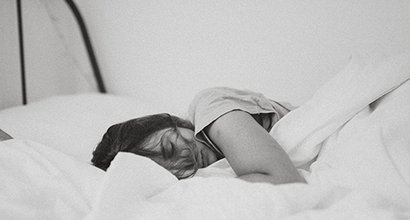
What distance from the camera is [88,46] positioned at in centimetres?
188

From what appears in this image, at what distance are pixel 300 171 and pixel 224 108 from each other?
0.72 feet

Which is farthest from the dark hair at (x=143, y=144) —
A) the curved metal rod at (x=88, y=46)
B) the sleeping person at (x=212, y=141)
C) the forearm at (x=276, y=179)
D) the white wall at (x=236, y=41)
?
the curved metal rod at (x=88, y=46)

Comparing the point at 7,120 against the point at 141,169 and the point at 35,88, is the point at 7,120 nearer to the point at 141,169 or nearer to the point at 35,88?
the point at 35,88

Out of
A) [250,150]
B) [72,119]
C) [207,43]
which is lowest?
[72,119]

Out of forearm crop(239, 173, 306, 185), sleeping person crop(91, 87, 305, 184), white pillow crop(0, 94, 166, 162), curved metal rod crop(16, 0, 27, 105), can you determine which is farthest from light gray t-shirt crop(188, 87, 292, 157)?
curved metal rod crop(16, 0, 27, 105)

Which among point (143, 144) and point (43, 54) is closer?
point (143, 144)

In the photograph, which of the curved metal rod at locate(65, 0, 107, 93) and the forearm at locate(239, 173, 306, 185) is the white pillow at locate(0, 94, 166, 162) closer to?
the curved metal rod at locate(65, 0, 107, 93)

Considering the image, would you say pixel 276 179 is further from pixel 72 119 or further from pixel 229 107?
pixel 72 119

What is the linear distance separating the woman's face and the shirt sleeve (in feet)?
0.08

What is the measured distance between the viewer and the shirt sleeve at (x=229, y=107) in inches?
38.9

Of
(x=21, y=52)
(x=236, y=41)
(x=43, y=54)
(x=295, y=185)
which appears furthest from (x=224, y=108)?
Answer: (x=43, y=54)

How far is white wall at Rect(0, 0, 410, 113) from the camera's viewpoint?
1.39 meters

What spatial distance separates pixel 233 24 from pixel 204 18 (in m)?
0.12

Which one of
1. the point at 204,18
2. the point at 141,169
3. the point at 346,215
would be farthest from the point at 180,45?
the point at 346,215
